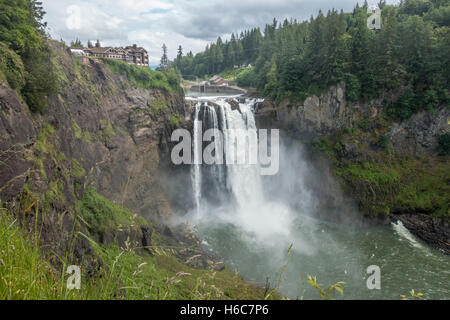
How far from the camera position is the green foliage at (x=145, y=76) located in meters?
22.2

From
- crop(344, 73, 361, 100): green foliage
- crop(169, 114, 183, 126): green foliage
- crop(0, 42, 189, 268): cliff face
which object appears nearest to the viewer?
crop(0, 42, 189, 268): cliff face

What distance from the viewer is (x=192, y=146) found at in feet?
84.8

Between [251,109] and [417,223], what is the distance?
17933mm

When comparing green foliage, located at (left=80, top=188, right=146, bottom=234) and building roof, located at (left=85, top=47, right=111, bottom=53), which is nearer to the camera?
green foliage, located at (left=80, top=188, right=146, bottom=234)

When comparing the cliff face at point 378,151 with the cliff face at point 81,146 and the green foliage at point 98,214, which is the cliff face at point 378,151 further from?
the green foliage at point 98,214

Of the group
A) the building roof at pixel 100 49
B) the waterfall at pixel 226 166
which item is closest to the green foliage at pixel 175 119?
the waterfall at pixel 226 166

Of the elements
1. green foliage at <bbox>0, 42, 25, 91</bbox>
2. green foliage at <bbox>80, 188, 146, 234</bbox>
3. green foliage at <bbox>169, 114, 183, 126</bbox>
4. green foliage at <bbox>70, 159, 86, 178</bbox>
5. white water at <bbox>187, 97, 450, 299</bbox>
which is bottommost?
white water at <bbox>187, 97, 450, 299</bbox>

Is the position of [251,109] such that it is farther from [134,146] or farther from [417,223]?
[417,223]

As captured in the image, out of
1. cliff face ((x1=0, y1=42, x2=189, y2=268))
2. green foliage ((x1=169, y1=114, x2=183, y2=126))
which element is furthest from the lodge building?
cliff face ((x1=0, y1=42, x2=189, y2=268))

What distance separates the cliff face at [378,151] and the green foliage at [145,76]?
9593 mm

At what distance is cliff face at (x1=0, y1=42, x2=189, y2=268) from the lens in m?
7.14

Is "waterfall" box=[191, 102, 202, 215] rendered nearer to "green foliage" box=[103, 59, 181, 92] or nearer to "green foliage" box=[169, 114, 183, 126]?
"green foliage" box=[169, 114, 183, 126]

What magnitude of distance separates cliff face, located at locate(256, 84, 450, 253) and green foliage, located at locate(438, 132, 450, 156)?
306mm

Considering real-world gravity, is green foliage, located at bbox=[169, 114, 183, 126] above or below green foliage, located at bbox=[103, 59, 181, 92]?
below
